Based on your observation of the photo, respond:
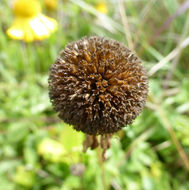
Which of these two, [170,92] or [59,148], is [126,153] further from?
[170,92]

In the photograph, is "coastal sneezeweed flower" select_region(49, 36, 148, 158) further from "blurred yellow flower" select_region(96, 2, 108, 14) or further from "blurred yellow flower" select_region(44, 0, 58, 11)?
"blurred yellow flower" select_region(96, 2, 108, 14)

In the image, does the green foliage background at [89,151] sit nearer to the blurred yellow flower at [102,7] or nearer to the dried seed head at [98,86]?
the dried seed head at [98,86]

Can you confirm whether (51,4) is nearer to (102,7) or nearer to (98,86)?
(102,7)

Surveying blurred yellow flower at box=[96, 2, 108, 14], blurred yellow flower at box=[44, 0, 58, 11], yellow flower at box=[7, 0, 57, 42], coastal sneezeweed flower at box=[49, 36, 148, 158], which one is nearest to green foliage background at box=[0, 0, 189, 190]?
yellow flower at box=[7, 0, 57, 42]

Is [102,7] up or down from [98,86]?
up

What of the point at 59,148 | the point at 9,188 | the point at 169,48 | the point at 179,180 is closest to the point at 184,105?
the point at 179,180

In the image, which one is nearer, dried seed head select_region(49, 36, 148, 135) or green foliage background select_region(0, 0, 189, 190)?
dried seed head select_region(49, 36, 148, 135)

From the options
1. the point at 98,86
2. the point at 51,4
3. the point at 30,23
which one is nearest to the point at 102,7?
the point at 51,4

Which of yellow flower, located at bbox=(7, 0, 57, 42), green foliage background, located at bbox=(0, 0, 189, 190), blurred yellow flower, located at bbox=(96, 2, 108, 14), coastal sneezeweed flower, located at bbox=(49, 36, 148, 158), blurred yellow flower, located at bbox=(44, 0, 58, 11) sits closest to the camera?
coastal sneezeweed flower, located at bbox=(49, 36, 148, 158)

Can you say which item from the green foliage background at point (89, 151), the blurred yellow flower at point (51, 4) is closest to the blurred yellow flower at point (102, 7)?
the blurred yellow flower at point (51, 4)
